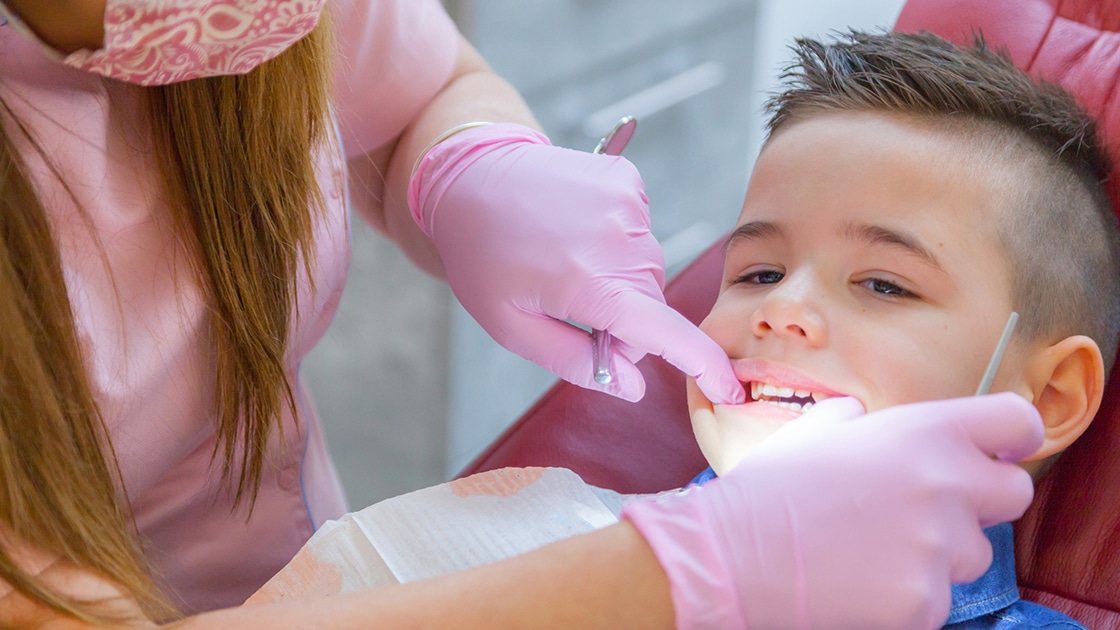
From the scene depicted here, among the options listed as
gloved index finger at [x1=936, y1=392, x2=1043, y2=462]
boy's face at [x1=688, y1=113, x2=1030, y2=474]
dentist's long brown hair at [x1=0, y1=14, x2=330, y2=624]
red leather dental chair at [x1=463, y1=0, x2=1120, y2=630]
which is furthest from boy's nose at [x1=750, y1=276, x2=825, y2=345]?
dentist's long brown hair at [x1=0, y1=14, x2=330, y2=624]

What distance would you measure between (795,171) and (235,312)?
2.03 ft

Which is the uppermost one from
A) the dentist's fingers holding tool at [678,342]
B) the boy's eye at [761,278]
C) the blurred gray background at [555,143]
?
the boy's eye at [761,278]

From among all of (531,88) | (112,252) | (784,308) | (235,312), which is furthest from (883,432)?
(531,88)

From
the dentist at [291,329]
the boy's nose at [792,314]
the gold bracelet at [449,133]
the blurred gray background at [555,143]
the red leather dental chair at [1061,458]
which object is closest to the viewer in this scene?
the dentist at [291,329]

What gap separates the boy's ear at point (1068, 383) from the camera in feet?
3.53

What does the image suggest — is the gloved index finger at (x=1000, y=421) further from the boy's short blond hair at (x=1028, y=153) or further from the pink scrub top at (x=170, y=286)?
the pink scrub top at (x=170, y=286)

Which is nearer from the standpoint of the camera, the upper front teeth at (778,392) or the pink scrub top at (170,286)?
the pink scrub top at (170,286)

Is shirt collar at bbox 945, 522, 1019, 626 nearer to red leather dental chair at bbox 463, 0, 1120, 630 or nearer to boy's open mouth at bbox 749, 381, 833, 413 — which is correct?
red leather dental chair at bbox 463, 0, 1120, 630

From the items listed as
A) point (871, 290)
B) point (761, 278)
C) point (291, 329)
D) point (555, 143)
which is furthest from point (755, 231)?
point (555, 143)

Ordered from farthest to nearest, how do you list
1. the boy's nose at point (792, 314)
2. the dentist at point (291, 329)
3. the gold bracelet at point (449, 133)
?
the gold bracelet at point (449, 133) < the boy's nose at point (792, 314) < the dentist at point (291, 329)

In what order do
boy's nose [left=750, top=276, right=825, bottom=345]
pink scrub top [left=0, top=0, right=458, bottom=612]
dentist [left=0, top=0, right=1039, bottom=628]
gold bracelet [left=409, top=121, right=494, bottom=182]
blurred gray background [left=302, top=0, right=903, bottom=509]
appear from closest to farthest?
dentist [left=0, top=0, right=1039, bottom=628] → pink scrub top [left=0, top=0, right=458, bottom=612] → boy's nose [left=750, top=276, right=825, bottom=345] → gold bracelet [left=409, top=121, right=494, bottom=182] → blurred gray background [left=302, top=0, right=903, bottom=509]

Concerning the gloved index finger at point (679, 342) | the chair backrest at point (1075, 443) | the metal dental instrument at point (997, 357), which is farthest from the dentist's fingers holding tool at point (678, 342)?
the chair backrest at point (1075, 443)

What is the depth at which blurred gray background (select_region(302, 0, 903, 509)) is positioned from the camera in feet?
7.34

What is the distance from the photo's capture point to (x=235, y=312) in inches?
38.2
